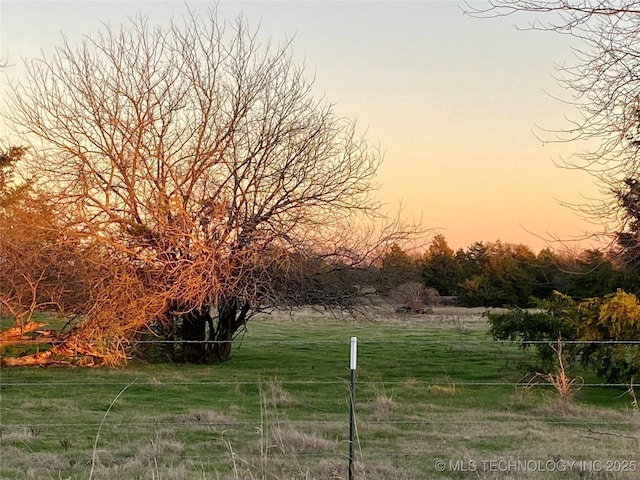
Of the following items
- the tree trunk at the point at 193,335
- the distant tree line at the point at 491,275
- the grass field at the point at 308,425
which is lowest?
the grass field at the point at 308,425

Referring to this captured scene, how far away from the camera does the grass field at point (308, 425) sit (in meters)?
6.17

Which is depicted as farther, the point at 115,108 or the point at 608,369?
the point at 115,108

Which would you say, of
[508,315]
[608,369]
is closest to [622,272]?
[508,315]

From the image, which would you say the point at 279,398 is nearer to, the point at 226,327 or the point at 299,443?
the point at 299,443

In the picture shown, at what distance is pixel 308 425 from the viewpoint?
863cm

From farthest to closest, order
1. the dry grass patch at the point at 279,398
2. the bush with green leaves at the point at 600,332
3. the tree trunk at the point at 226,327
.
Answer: the tree trunk at the point at 226,327, the bush with green leaves at the point at 600,332, the dry grass patch at the point at 279,398

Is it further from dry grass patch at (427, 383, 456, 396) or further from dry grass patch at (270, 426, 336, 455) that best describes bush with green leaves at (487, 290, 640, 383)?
dry grass patch at (270, 426, 336, 455)

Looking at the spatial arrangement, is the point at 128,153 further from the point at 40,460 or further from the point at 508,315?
the point at 40,460

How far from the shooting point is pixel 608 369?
1248 centimetres

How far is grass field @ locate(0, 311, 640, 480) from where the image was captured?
20.2ft

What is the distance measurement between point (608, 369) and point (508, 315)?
2795 millimetres

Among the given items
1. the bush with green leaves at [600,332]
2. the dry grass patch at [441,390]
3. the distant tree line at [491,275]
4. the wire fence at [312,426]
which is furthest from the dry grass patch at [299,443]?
the distant tree line at [491,275]

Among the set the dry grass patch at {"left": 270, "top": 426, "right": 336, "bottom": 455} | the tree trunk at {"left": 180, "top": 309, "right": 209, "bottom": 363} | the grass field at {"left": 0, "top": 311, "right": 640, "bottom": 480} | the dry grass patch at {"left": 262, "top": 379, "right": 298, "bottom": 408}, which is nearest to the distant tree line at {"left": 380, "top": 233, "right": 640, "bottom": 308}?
the grass field at {"left": 0, "top": 311, "right": 640, "bottom": 480}

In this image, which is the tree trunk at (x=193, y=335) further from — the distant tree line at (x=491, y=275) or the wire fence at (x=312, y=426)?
the distant tree line at (x=491, y=275)
